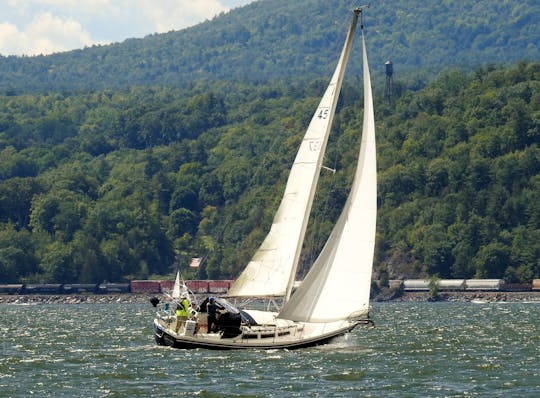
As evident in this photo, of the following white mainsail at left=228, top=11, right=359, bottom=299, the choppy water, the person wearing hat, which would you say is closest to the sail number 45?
white mainsail at left=228, top=11, right=359, bottom=299

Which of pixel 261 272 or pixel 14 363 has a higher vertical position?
pixel 261 272

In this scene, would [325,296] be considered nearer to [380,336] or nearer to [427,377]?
[427,377]

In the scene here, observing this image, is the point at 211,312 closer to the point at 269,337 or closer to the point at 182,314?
the point at 182,314

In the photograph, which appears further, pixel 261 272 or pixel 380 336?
pixel 380 336

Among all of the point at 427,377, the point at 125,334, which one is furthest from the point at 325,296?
the point at 125,334

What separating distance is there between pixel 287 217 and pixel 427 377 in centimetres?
1357

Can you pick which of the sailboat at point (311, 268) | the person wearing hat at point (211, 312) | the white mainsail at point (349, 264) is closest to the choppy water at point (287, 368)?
the sailboat at point (311, 268)

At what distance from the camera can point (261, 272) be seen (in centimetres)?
7200

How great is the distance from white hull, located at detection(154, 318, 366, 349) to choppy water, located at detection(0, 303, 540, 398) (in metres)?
0.46

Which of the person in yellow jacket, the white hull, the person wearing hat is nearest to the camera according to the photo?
the white hull

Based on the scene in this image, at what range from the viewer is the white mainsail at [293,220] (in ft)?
235

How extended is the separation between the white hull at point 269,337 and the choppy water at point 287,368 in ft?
1.50

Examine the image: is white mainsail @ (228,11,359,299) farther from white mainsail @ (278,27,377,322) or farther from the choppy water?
the choppy water

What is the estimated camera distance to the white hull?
71.2m
